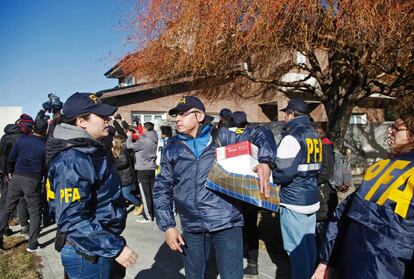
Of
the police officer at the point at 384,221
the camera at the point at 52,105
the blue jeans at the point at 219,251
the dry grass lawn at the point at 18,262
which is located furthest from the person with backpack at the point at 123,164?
the police officer at the point at 384,221

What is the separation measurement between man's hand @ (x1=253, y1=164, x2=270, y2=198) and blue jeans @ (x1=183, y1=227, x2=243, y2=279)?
420 millimetres

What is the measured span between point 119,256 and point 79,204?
395 mm

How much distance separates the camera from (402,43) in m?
5.96

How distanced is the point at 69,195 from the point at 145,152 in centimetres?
475

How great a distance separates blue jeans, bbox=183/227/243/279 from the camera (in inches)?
98.7

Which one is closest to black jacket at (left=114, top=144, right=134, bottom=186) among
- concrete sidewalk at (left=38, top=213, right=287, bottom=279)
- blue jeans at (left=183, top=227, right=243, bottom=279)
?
concrete sidewalk at (left=38, top=213, right=287, bottom=279)

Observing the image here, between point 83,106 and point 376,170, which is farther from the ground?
point 83,106

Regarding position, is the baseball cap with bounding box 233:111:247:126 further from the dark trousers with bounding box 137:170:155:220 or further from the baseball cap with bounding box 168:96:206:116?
the dark trousers with bounding box 137:170:155:220

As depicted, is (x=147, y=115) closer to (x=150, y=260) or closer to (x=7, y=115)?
(x=7, y=115)

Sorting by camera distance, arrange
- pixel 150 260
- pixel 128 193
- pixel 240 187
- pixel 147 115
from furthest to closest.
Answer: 1. pixel 147 115
2. pixel 128 193
3. pixel 150 260
4. pixel 240 187

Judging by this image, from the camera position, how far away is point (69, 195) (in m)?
1.85

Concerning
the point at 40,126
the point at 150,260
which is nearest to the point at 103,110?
the point at 150,260

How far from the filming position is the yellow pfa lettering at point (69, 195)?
1852mm

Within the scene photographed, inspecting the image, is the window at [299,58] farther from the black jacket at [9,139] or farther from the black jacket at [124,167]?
the black jacket at [9,139]
